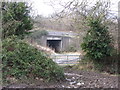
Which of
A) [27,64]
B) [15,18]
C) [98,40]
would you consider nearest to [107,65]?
[98,40]

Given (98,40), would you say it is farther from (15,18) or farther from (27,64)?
(27,64)

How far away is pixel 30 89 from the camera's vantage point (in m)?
6.30

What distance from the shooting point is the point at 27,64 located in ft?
24.2

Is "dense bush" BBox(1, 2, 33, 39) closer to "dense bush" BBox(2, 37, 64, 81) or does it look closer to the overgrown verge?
"dense bush" BBox(2, 37, 64, 81)

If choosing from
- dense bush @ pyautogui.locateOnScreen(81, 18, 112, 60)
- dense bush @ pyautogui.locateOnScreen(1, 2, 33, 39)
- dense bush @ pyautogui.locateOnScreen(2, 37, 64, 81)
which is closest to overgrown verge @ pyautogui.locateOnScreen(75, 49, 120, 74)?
dense bush @ pyautogui.locateOnScreen(81, 18, 112, 60)

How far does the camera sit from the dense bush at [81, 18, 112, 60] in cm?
1120

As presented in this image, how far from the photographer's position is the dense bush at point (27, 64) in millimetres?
7207

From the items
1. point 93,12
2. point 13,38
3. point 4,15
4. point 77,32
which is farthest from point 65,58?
point 13,38

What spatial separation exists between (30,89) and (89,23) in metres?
6.16

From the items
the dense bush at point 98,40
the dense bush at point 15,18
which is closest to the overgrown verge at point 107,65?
the dense bush at point 98,40

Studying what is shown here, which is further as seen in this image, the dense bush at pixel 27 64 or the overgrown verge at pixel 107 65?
the overgrown verge at pixel 107 65

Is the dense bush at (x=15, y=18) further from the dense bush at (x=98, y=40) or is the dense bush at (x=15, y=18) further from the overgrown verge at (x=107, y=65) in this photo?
the overgrown verge at (x=107, y=65)

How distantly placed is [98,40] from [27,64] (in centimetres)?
500

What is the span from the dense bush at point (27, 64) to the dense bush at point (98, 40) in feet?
12.9
